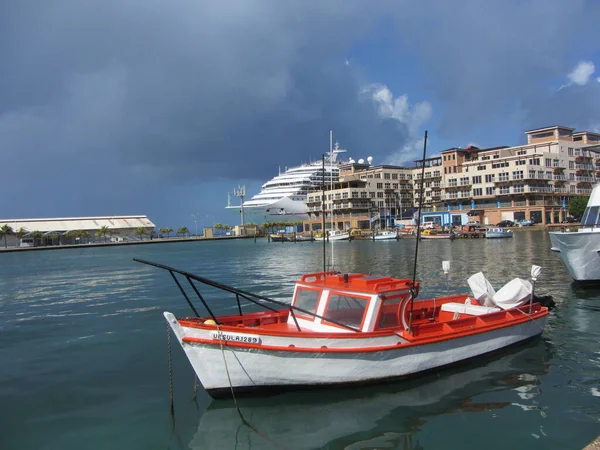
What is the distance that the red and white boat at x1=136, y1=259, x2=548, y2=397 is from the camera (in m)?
10.9

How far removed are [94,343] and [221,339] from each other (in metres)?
9.52

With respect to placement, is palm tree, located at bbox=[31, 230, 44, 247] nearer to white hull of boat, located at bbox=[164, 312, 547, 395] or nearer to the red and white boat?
the red and white boat

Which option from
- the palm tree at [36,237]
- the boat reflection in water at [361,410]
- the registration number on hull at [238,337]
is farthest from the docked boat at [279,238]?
the registration number on hull at [238,337]

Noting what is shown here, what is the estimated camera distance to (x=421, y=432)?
394 inches

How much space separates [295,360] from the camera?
36.6ft

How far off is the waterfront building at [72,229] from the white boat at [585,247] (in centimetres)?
13395

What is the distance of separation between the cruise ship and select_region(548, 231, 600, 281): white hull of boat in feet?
414

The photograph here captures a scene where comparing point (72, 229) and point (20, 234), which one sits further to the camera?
point (72, 229)

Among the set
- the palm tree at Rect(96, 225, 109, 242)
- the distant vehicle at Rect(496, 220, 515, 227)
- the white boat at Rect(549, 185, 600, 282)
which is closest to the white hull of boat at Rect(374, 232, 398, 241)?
the distant vehicle at Rect(496, 220, 515, 227)

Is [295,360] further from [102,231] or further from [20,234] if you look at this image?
[102,231]

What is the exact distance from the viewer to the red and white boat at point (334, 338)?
1091 cm

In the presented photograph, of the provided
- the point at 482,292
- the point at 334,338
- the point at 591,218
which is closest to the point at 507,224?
the point at 591,218

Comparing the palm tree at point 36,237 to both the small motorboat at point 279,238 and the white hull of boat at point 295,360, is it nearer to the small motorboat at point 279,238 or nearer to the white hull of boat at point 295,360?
the small motorboat at point 279,238

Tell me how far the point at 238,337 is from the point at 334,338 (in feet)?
7.43
